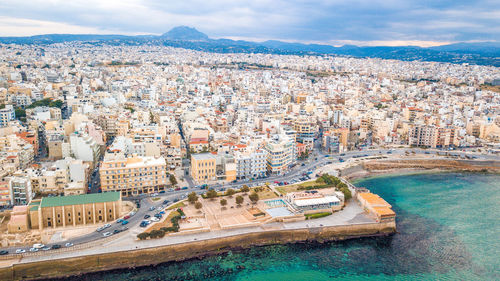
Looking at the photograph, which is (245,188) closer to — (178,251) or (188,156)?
(178,251)

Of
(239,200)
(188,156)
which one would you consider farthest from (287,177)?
(188,156)

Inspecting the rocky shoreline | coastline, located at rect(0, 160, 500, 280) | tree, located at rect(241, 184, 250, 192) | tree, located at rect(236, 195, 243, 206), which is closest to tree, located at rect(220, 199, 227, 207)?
tree, located at rect(236, 195, 243, 206)

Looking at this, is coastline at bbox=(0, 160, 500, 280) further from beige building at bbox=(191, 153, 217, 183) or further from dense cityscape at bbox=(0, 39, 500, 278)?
beige building at bbox=(191, 153, 217, 183)

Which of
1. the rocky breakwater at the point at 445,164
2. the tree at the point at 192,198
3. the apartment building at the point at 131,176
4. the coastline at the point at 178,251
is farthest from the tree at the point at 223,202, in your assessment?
the rocky breakwater at the point at 445,164

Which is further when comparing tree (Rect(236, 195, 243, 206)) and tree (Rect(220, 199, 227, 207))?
tree (Rect(236, 195, 243, 206))

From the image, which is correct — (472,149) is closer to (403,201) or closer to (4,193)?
(403,201)

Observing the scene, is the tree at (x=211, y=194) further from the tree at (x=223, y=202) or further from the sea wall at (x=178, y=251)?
the sea wall at (x=178, y=251)
